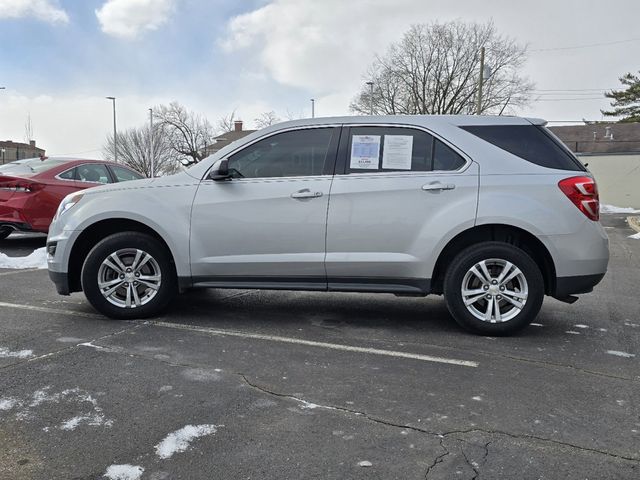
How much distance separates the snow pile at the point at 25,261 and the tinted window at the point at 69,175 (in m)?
1.57

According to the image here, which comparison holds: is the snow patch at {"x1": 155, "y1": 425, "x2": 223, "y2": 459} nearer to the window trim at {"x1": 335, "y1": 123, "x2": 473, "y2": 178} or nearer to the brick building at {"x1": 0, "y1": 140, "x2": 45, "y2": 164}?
the window trim at {"x1": 335, "y1": 123, "x2": 473, "y2": 178}

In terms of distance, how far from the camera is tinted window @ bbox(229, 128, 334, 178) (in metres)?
4.77

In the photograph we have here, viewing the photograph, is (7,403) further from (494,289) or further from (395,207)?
(494,289)

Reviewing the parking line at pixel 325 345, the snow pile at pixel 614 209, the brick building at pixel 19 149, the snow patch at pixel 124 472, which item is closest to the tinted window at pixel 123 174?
the parking line at pixel 325 345

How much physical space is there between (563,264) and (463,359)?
1195mm

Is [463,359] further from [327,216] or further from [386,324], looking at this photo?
[327,216]

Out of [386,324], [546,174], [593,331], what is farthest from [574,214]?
[386,324]

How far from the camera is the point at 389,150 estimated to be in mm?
4664

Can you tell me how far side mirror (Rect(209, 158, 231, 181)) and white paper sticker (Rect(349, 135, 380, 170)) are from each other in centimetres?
107

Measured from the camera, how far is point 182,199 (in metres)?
4.82

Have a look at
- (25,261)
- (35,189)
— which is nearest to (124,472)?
(25,261)

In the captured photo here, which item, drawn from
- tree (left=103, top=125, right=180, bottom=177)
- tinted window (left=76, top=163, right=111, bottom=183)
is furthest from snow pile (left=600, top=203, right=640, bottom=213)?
tree (left=103, top=125, right=180, bottom=177)

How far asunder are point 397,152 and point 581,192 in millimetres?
1497

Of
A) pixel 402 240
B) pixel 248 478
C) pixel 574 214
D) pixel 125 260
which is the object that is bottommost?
pixel 248 478
